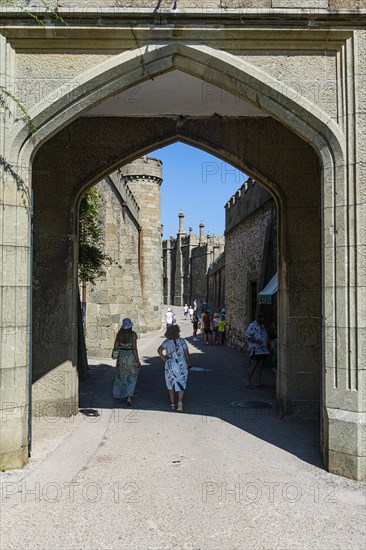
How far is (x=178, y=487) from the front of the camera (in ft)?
14.6

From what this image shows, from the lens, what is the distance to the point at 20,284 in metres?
4.88

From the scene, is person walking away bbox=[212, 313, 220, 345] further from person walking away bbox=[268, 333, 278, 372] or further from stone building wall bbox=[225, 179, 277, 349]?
person walking away bbox=[268, 333, 278, 372]

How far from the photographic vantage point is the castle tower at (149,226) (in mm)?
28578

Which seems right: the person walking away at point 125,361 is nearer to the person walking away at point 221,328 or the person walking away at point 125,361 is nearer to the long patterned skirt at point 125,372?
the long patterned skirt at point 125,372

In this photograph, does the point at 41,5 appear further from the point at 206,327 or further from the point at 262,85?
the point at 206,327

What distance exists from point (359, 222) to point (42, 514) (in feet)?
11.7

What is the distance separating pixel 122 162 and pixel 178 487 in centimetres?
484

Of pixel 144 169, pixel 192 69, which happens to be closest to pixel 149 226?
pixel 144 169

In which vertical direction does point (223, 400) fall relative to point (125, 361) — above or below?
below

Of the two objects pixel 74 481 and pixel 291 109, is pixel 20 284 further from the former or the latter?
pixel 291 109

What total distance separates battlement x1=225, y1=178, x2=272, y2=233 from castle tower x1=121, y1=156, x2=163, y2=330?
9.43 m

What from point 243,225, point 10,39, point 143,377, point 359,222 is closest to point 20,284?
point 10,39

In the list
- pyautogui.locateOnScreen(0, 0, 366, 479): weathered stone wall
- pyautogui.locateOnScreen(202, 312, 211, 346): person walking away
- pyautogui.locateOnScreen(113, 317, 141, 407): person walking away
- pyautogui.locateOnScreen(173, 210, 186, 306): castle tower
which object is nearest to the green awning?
pyautogui.locateOnScreen(113, 317, 141, 407): person walking away

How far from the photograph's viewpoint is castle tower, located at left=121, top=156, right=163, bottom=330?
28.6 metres
